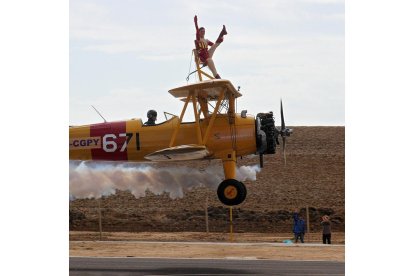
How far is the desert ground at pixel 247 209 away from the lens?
4006 centimetres

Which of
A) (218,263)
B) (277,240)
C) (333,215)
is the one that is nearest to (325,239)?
(277,240)

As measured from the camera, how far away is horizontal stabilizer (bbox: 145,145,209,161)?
2142 centimetres

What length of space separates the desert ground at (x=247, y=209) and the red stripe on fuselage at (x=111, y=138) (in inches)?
412

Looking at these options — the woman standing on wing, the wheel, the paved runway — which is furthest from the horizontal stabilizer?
the paved runway

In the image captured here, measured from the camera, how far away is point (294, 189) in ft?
163

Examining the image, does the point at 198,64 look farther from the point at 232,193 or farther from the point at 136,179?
the point at 136,179

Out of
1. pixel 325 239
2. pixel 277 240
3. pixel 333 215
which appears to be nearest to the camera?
pixel 325 239

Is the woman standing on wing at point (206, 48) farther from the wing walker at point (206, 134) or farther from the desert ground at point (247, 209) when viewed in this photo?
the desert ground at point (247, 209)

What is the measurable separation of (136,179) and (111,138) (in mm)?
3609

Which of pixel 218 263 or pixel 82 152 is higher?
pixel 82 152
